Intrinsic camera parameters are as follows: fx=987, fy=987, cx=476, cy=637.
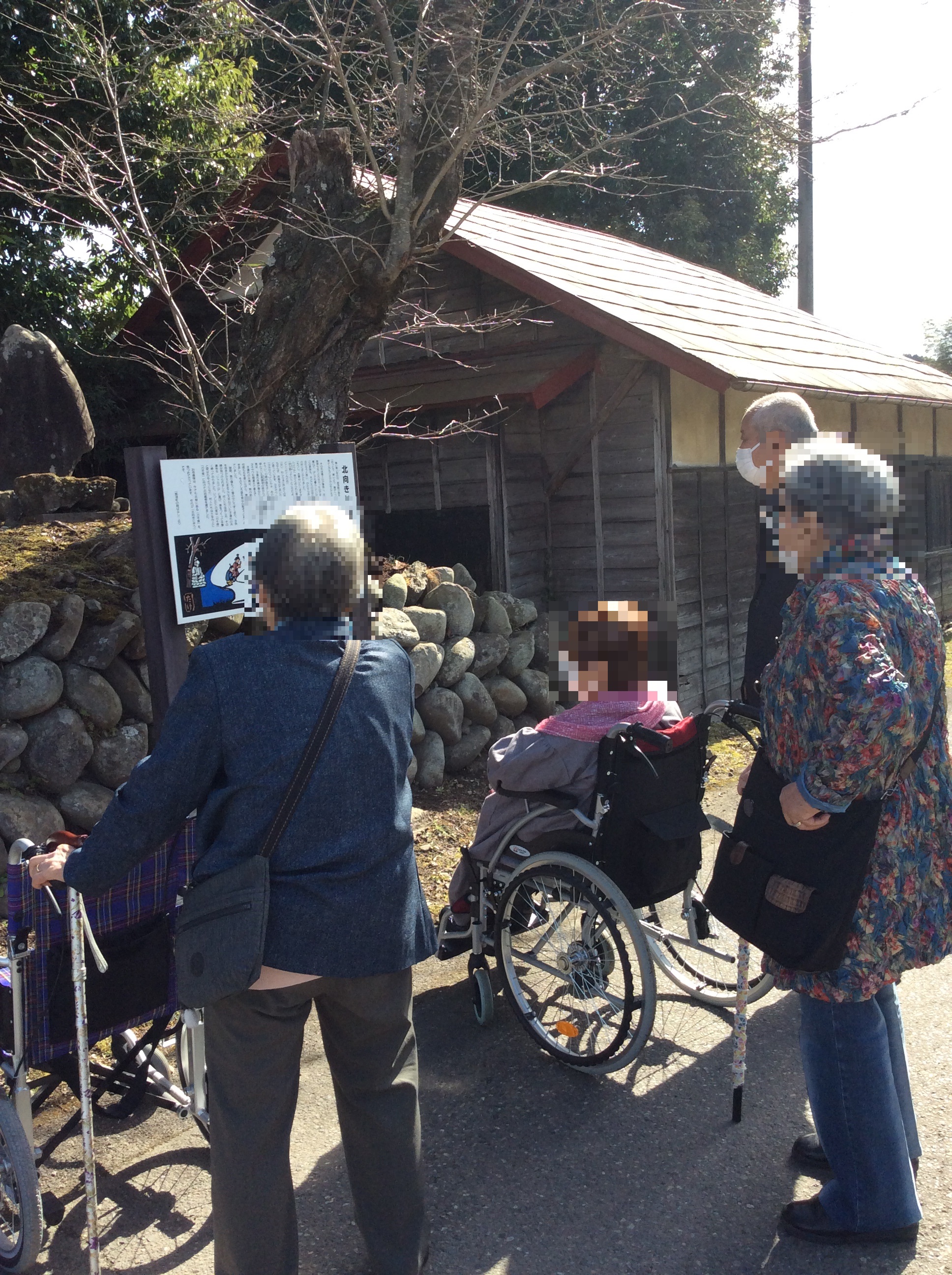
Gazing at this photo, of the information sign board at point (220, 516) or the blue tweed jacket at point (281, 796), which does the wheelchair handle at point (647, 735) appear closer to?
the blue tweed jacket at point (281, 796)

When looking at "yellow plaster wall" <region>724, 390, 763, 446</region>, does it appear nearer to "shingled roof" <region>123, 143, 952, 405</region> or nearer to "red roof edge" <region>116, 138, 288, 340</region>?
"shingled roof" <region>123, 143, 952, 405</region>

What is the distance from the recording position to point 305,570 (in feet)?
6.59

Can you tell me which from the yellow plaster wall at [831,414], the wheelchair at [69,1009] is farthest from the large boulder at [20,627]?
the yellow plaster wall at [831,414]

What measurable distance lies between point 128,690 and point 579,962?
272cm

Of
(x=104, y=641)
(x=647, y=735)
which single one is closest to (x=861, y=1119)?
(x=647, y=735)

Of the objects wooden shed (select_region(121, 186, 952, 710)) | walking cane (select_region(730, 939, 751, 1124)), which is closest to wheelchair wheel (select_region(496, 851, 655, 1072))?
walking cane (select_region(730, 939, 751, 1124))

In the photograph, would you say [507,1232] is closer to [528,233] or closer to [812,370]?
[812,370]

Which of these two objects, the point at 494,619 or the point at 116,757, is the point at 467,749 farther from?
the point at 116,757

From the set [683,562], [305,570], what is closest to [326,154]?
[683,562]

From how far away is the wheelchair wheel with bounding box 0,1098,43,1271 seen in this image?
2.31m

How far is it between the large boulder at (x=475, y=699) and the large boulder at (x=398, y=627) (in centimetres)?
52

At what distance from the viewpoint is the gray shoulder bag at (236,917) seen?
6.39 ft

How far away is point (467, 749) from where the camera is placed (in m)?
6.32

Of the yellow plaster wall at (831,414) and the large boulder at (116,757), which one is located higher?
the yellow plaster wall at (831,414)
